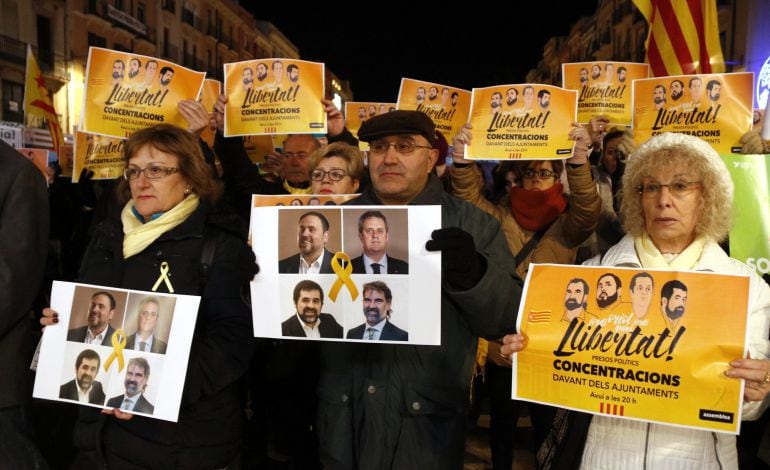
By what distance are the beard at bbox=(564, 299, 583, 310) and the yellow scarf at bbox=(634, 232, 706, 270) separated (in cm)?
35

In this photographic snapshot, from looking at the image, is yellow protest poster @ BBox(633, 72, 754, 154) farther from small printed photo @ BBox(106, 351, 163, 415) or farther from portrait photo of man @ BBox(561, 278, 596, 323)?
small printed photo @ BBox(106, 351, 163, 415)

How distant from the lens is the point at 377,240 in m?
2.03

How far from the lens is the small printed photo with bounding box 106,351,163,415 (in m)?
2.09

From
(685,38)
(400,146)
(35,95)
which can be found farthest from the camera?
(35,95)

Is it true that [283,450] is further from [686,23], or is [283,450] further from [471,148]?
[686,23]

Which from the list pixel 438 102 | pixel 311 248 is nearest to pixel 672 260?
pixel 311 248

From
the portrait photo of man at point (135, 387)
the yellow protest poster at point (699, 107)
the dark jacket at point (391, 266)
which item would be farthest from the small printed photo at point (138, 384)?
the yellow protest poster at point (699, 107)

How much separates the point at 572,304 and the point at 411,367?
63 cm

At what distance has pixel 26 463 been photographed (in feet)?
7.22

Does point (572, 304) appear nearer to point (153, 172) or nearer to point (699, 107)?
point (153, 172)

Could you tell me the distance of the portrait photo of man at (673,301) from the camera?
1833 mm

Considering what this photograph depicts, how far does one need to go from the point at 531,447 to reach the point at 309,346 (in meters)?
2.46

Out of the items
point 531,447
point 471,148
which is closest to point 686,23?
point 471,148

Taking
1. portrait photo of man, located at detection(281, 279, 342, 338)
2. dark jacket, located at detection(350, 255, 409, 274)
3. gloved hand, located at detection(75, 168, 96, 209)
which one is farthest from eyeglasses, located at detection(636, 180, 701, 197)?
gloved hand, located at detection(75, 168, 96, 209)
